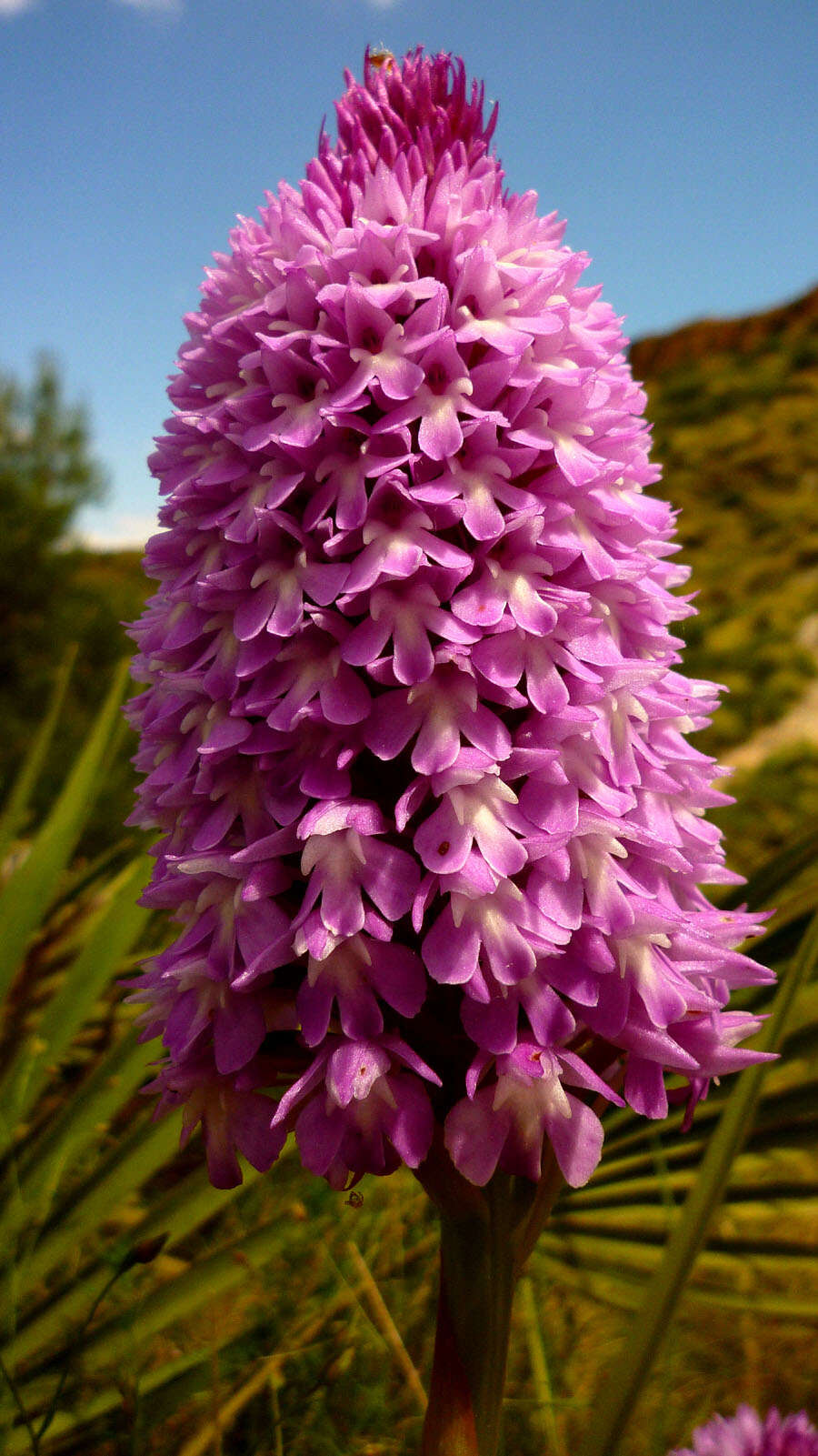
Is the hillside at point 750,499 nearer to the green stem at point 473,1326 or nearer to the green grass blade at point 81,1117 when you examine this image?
the green grass blade at point 81,1117

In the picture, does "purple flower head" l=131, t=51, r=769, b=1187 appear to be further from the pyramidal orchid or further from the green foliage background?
the green foliage background

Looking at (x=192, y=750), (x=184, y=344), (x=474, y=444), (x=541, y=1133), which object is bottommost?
(x=541, y=1133)

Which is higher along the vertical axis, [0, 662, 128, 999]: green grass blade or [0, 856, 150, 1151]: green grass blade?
[0, 662, 128, 999]: green grass blade

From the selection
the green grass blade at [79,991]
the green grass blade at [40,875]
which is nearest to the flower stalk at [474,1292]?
the green grass blade at [79,991]

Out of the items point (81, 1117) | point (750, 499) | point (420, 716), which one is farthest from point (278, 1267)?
point (750, 499)

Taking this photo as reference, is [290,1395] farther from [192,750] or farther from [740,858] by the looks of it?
[740,858]

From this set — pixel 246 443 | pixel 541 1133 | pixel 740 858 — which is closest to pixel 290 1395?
pixel 541 1133

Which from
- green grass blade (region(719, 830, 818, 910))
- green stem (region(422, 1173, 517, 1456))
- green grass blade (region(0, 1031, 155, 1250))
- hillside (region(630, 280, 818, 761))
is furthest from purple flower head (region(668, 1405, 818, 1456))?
hillside (region(630, 280, 818, 761))
